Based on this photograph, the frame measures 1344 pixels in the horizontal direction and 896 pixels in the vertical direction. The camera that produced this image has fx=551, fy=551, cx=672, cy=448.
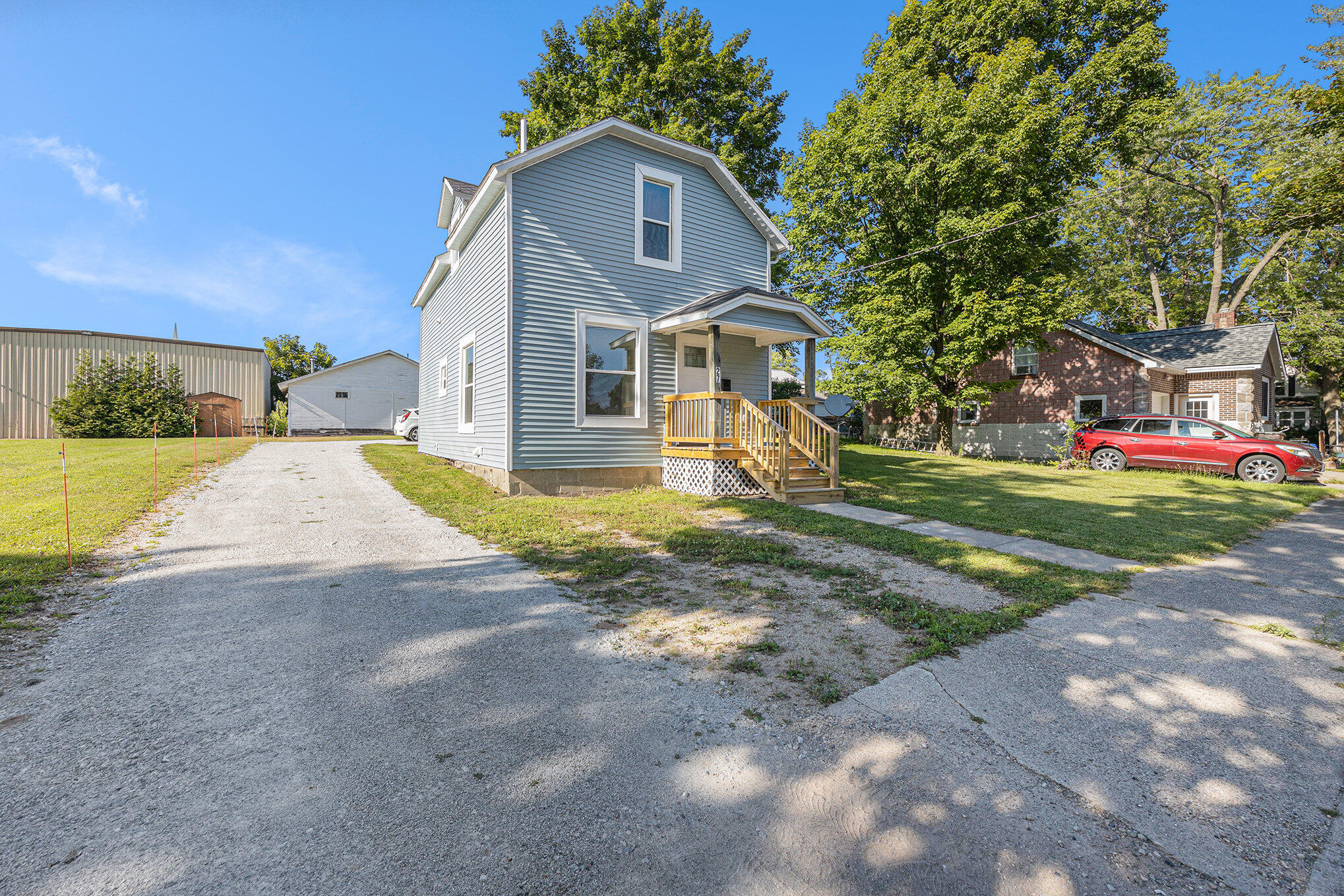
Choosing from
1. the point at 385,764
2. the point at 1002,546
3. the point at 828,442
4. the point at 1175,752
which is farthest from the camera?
the point at 828,442

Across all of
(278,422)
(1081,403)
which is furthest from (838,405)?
(278,422)

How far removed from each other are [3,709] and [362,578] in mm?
2252

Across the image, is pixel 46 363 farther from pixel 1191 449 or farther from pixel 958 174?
pixel 1191 449

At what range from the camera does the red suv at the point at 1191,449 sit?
42.0ft

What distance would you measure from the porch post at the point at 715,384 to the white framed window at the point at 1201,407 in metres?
20.1

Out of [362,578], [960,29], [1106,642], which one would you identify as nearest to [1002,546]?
[1106,642]

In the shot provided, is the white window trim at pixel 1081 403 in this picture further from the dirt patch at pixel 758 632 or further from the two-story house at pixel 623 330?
the dirt patch at pixel 758 632

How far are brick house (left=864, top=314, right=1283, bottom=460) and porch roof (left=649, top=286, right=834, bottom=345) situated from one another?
37.8ft

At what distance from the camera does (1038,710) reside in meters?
2.79

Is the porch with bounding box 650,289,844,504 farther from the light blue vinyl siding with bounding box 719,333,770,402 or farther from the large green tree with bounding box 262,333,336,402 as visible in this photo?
the large green tree with bounding box 262,333,336,402

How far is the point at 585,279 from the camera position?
393 inches

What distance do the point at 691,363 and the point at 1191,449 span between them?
1319 cm

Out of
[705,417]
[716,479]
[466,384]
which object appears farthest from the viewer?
[466,384]

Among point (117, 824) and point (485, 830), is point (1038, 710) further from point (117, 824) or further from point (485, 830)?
point (117, 824)
